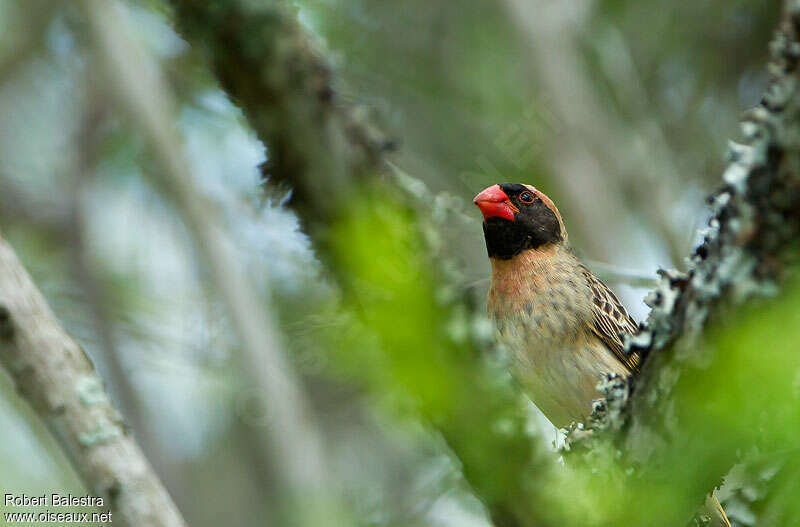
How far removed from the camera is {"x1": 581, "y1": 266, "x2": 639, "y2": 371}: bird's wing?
4586 millimetres

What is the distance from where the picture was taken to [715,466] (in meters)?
1.52

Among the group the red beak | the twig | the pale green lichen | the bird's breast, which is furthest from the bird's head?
the pale green lichen

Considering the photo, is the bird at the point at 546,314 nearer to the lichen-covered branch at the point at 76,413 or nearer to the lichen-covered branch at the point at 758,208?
the lichen-covered branch at the point at 76,413

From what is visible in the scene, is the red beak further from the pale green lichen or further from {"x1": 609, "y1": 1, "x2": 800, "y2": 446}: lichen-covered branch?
{"x1": 609, "y1": 1, "x2": 800, "y2": 446}: lichen-covered branch

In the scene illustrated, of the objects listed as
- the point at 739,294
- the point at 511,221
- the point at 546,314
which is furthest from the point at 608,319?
the point at 739,294

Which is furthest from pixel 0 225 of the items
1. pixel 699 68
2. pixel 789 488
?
pixel 789 488

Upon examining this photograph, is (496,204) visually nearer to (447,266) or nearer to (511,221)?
(511,221)

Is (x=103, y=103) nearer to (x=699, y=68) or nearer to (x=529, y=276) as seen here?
(x=529, y=276)

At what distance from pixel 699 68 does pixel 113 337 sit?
567 cm

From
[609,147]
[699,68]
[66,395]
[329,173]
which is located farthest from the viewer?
[699,68]

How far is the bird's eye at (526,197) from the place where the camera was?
503cm

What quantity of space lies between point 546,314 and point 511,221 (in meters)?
0.64

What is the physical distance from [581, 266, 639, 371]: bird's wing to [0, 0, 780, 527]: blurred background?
1.06 meters

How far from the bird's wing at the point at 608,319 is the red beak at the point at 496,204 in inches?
21.3
